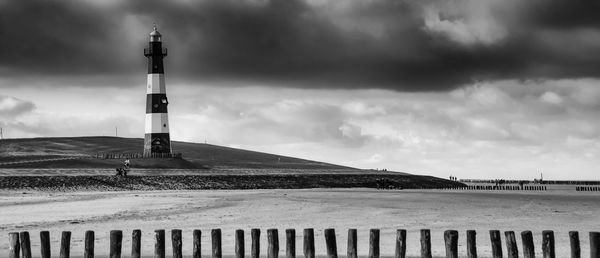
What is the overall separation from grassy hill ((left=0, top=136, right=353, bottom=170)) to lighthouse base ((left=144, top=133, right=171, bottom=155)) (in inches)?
43.1

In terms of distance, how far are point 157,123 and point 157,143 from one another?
284 cm

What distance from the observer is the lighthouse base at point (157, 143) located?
90.4m

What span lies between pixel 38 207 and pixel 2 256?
21.0 meters

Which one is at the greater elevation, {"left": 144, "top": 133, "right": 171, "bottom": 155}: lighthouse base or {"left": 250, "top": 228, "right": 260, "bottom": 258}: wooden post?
{"left": 144, "top": 133, "right": 171, "bottom": 155}: lighthouse base

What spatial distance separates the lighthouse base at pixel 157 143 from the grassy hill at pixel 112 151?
3.59 feet

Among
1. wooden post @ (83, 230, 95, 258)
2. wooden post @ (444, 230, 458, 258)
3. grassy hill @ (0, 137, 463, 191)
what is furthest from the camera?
grassy hill @ (0, 137, 463, 191)

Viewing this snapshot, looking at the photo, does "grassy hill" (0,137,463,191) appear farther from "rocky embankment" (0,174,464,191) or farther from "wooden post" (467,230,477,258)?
"wooden post" (467,230,477,258)

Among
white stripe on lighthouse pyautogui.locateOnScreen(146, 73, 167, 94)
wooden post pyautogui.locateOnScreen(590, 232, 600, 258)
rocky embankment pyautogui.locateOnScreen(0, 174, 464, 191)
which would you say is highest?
white stripe on lighthouse pyautogui.locateOnScreen(146, 73, 167, 94)

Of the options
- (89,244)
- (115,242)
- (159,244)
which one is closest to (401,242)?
(159,244)

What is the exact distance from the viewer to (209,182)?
8512cm

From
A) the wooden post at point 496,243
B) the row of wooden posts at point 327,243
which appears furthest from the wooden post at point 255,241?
the wooden post at point 496,243

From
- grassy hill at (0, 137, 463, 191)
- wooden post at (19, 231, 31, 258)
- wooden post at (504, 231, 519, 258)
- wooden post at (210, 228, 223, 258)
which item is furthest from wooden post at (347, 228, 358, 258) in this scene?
grassy hill at (0, 137, 463, 191)

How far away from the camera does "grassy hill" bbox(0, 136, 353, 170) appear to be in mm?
91688

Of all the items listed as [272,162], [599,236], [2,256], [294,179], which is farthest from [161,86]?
[599,236]
